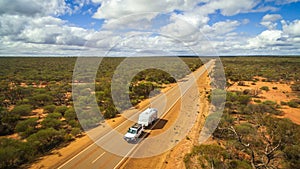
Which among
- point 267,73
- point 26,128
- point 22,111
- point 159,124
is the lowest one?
point 159,124

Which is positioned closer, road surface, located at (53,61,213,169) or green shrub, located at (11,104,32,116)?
road surface, located at (53,61,213,169)

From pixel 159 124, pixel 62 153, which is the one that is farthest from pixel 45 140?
pixel 159 124

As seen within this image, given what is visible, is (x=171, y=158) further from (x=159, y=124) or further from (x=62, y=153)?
(x=62, y=153)

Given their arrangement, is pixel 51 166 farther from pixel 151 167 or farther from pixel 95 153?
pixel 151 167

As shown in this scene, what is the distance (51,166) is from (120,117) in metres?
11.9

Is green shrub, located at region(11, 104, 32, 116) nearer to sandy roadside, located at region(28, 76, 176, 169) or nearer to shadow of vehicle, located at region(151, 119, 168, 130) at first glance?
sandy roadside, located at region(28, 76, 176, 169)

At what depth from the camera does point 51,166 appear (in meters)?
13.7

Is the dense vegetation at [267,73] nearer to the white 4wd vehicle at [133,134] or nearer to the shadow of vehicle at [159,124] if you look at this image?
the shadow of vehicle at [159,124]

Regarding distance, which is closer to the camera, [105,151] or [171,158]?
[171,158]

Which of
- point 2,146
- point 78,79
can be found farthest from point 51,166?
point 78,79

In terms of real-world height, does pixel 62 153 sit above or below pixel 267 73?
below

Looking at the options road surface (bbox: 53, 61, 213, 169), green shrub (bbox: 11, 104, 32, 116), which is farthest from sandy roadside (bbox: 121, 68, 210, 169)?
green shrub (bbox: 11, 104, 32, 116)

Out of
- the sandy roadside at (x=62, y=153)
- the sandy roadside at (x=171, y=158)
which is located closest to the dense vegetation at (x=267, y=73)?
the sandy roadside at (x=171, y=158)

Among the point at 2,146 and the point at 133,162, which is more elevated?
the point at 2,146
